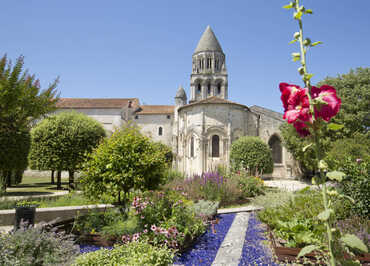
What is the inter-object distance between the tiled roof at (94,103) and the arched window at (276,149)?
23004 millimetres

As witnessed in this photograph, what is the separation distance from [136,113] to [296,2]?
123 ft

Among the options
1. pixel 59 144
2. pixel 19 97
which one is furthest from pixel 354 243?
pixel 59 144

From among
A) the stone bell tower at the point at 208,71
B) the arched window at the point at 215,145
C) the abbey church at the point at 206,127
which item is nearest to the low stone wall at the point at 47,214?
the abbey church at the point at 206,127

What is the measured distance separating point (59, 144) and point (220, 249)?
12349 mm

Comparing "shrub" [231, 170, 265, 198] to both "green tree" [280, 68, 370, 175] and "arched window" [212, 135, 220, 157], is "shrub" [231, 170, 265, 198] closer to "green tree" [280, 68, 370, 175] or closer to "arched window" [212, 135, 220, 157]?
"green tree" [280, 68, 370, 175]

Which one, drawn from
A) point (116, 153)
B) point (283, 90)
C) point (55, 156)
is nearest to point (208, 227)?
point (116, 153)

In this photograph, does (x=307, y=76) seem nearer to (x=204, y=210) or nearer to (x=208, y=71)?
(x=204, y=210)

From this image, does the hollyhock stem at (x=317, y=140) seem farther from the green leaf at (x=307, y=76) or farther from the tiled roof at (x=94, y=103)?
the tiled roof at (x=94, y=103)

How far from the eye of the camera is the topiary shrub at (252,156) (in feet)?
60.1

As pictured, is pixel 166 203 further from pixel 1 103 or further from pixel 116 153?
pixel 1 103

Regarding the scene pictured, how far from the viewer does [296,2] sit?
5.00 ft

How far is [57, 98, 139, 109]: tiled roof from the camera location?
118 ft

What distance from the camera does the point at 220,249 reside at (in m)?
4.74

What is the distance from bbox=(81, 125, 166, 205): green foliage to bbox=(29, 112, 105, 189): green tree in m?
8.57
